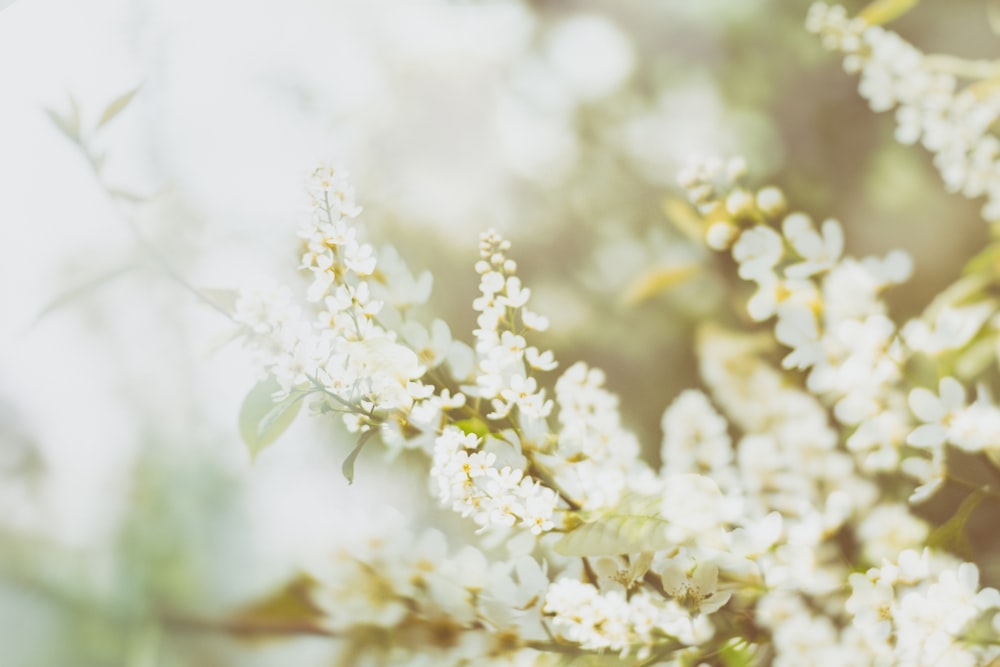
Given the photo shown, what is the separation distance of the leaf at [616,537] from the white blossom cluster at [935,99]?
14.9 inches

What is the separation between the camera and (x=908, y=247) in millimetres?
638

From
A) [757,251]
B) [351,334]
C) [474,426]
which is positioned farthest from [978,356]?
[351,334]

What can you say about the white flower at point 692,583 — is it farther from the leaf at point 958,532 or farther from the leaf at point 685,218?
the leaf at point 685,218

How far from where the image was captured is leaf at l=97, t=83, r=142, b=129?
0.86 meters

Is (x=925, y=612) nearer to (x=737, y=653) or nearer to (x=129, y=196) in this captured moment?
(x=737, y=653)

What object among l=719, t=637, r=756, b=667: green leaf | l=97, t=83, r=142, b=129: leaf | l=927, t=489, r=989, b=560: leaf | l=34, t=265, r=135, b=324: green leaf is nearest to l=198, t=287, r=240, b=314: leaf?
l=34, t=265, r=135, b=324: green leaf

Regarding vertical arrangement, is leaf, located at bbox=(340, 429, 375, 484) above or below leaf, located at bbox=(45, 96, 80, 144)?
below

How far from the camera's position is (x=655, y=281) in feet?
2.31

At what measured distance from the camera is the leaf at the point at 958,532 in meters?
0.63

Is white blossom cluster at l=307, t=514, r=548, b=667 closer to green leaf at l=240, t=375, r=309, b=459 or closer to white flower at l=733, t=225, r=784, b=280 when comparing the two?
green leaf at l=240, t=375, r=309, b=459

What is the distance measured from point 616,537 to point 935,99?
458 millimetres

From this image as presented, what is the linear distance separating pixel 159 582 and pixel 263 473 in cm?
18

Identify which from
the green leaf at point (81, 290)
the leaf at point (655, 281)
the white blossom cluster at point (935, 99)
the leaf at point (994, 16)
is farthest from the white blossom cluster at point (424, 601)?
the leaf at point (994, 16)

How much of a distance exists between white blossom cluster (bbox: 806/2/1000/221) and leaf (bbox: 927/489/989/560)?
231mm
